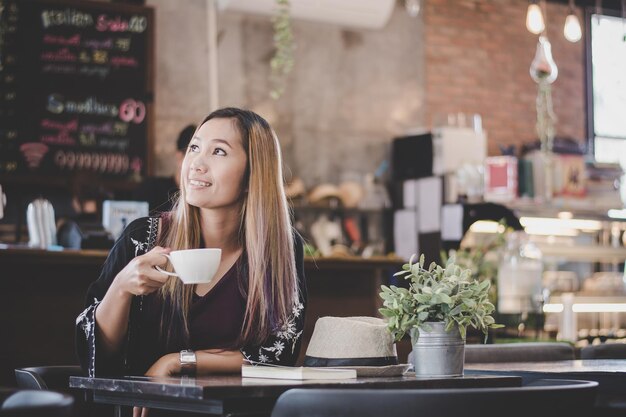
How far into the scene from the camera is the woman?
2.35 metres

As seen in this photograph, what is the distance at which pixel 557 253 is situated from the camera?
8383 millimetres

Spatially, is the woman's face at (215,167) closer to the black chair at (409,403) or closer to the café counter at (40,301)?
the black chair at (409,403)

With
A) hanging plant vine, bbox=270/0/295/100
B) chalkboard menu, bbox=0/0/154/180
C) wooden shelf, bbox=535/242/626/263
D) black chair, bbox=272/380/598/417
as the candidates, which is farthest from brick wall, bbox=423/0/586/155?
black chair, bbox=272/380/598/417

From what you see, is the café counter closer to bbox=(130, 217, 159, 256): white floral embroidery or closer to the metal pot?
the metal pot

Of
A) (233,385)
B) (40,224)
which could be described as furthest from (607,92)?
(233,385)

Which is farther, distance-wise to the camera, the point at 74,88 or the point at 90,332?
the point at 74,88

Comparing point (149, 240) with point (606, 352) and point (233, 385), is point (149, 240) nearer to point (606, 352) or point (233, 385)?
point (233, 385)

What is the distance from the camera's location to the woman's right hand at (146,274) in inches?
84.5

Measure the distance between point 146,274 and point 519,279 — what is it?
4002mm

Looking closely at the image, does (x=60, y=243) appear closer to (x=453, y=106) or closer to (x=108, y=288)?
(x=108, y=288)

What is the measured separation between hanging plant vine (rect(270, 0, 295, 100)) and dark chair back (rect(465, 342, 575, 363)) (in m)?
4.12

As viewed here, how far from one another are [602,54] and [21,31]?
19.1 feet

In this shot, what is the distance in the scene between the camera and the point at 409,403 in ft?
5.43

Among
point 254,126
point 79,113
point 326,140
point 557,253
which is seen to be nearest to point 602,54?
point 557,253
